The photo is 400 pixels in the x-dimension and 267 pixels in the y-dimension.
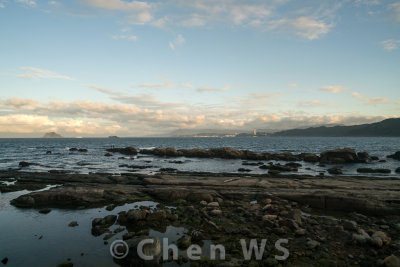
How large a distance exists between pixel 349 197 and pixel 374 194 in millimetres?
3341

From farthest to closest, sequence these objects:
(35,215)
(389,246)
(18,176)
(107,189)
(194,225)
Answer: (18,176) < (107,189) < (35,215) < (194,225) < (389,246)

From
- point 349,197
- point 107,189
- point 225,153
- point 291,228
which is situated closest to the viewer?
Result: point 291,228

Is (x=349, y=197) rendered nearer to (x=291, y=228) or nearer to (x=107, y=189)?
(x=291, y=228)

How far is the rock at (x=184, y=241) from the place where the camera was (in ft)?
34.8

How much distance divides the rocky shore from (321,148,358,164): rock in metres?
33.4

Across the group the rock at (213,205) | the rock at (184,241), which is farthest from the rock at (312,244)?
the rock at (213,205)

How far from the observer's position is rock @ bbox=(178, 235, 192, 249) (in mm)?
10594

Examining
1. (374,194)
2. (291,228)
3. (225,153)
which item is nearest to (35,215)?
(291,228)

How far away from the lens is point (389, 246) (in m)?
10.4

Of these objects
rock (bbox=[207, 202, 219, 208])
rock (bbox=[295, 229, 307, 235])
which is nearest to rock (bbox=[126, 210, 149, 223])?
rock (bbox=[207, 202, 219, 208])

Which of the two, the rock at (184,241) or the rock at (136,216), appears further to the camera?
the rock at (136,216)

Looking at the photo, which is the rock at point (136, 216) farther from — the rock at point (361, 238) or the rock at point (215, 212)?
the rock at point (361, 238)

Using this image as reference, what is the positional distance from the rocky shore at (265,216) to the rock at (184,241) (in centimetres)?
5

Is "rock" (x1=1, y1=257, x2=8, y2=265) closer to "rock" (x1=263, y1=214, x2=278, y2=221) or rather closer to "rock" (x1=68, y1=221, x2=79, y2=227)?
"rock" (x1=68, y1=221, x2=79, y2=227)
